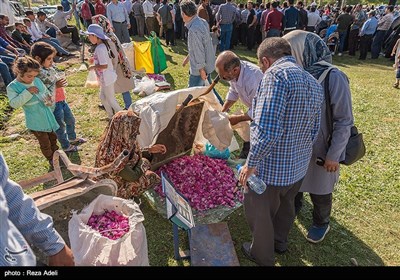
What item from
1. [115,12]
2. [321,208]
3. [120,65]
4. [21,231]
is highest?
[115,12]

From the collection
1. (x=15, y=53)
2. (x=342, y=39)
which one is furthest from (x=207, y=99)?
(x=342, y=39)

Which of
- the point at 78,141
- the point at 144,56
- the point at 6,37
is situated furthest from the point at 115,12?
the point at 78,141

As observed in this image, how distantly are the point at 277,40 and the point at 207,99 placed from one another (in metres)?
1.80

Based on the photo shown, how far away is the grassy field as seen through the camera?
3264 millimetres

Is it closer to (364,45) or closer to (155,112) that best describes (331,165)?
(155,112)

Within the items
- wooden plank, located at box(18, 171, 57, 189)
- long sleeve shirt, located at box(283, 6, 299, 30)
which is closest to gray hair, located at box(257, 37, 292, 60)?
wooden plank, located at box(18, 171, 57, 189)

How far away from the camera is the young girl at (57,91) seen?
4.20 metres

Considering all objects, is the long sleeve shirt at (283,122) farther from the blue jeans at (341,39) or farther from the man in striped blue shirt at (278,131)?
the blue jeans at (341,39)

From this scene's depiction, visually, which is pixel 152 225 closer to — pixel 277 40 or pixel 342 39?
pixel 277 40

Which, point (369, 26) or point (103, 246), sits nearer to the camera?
point (103, 246)

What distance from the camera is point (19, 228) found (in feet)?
5.29

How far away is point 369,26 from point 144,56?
9.52 m

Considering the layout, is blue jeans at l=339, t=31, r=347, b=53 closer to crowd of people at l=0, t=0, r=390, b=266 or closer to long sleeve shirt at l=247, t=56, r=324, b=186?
crowd of people at l=0, t=0, r=390, b=266

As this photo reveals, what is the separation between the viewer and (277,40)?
2.40 m
